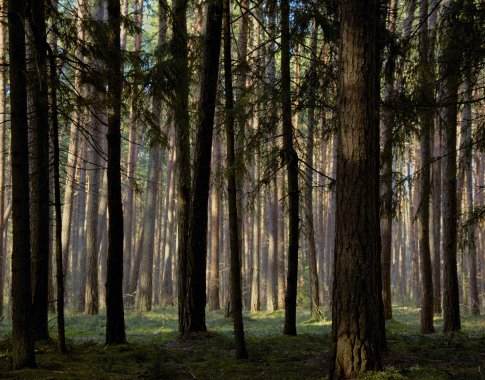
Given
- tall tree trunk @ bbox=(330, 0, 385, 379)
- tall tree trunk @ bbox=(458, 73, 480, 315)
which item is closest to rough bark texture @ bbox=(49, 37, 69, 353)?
tall tree trunk @ bbox=(330, 0, 385, 379)

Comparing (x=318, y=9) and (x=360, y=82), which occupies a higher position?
(x=318, y=9)

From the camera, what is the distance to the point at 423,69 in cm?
817

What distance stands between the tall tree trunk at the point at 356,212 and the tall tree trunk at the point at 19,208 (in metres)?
3.53

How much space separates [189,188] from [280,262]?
569 inches

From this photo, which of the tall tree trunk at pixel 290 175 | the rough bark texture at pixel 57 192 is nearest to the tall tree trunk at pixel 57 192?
the rough bark texture at pixel 57 192

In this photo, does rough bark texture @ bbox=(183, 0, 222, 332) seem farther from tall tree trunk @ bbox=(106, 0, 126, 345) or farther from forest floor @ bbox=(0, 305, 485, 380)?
tall tree trunk @ bbox=(106, 0, 126, 345)

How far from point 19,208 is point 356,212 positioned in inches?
151

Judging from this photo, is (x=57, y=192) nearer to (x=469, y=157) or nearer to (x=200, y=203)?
(x=200, y=203)

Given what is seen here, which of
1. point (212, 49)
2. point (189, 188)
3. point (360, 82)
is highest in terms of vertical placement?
point (212, 49)

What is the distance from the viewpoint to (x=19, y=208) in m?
5.92

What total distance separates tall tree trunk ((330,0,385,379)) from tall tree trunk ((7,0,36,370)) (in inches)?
139

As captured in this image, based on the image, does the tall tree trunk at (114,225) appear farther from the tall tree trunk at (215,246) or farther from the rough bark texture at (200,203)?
the tall tree trunk at (215,246)

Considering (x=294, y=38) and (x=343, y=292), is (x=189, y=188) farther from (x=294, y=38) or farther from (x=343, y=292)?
(x=343, y=292)

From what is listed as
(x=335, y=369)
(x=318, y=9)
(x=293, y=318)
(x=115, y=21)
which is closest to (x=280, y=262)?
(x=293, y=318)
